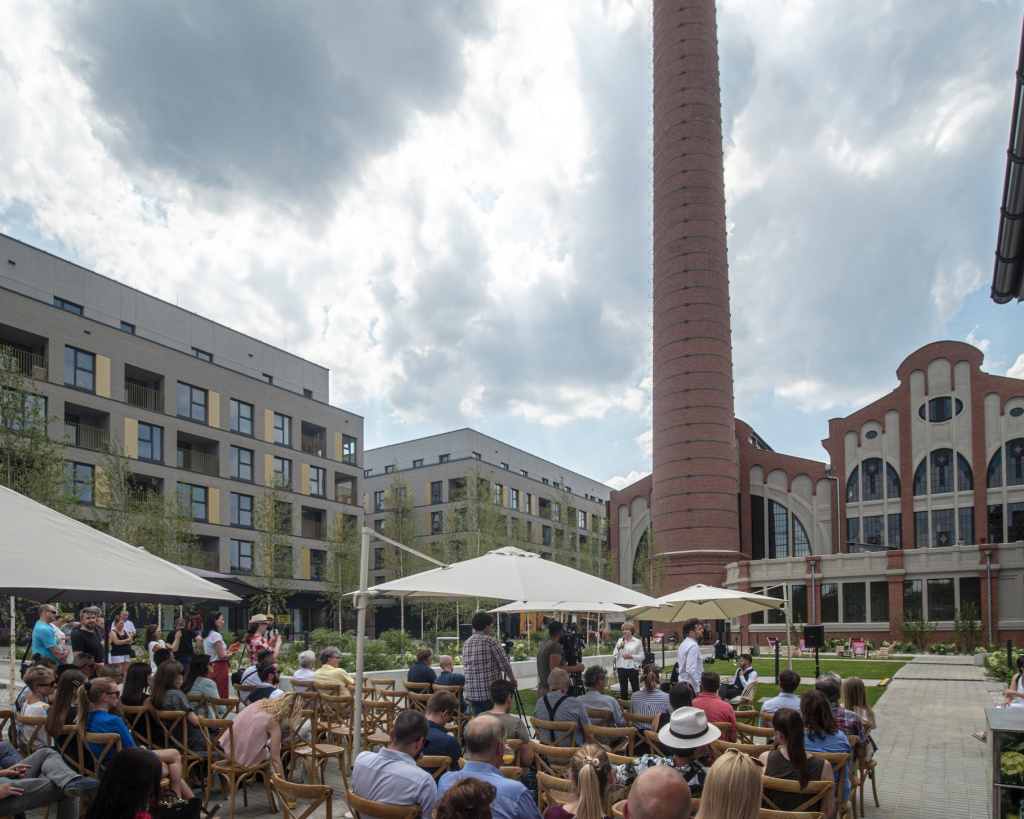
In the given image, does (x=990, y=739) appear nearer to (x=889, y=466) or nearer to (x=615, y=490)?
(x=889, y=466)

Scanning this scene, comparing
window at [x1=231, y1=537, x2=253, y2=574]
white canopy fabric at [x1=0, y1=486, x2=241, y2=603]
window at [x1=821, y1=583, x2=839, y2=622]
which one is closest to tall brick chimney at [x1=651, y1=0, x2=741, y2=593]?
window at [x1=821, y1=583, x2=839, y2=622]

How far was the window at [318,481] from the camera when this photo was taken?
49.7m

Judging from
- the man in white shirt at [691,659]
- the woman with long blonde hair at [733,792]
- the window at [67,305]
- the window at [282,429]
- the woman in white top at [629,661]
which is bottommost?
the woman in white top at [629,661]

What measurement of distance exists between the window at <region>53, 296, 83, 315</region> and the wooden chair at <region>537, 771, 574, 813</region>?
38.8 metres

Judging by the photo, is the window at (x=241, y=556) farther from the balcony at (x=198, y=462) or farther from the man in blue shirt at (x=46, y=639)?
the man in blue shirt at (x=46, y=639)

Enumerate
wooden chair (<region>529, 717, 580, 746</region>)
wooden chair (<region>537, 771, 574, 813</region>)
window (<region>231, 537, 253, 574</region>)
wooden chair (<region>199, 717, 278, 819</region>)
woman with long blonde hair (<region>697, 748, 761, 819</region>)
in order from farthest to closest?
window (<region>231, 537, 253, 574</region>)
wooden chair (<region>529, 717, 580, 746</region>)
wooden chair (<region>199, 717, 278, 819</region>)
wooden chair (<region>537, 771, 574, 813</region>)
woman with long blonde hair (<region>697, 748, 761, 819</region>)

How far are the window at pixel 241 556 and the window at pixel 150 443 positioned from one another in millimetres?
6169

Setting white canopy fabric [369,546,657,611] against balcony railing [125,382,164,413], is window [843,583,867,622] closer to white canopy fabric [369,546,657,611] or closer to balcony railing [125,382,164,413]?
balcony railing [125,382,164,413]

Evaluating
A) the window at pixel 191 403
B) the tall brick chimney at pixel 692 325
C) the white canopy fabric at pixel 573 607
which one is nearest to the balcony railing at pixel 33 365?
the window at pixel 191 403

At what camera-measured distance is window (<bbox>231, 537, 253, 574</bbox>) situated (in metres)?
42.3

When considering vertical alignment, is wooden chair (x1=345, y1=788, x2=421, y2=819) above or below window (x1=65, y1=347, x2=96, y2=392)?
below

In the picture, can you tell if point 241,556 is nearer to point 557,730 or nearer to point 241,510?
point 241,510

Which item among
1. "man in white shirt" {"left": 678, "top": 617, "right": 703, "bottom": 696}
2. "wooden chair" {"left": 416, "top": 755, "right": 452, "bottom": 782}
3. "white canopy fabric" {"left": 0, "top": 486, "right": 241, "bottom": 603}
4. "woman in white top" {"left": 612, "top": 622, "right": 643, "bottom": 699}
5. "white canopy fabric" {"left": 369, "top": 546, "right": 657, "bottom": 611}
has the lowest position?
"woman in white top" {"left": 612, "top": 622, "right": 643, "bottom": 699}

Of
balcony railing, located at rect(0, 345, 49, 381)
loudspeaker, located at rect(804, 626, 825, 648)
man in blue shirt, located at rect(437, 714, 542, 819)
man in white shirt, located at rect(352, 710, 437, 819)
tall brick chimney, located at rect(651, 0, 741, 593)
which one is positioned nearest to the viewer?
man in blue shirt, located at rect(437, 714, 542, 819)
